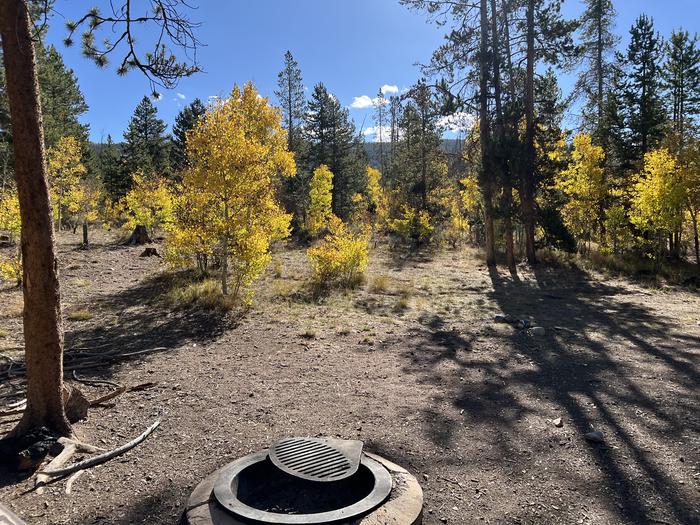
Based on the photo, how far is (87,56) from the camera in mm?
4941

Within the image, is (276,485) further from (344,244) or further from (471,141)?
(471,141)

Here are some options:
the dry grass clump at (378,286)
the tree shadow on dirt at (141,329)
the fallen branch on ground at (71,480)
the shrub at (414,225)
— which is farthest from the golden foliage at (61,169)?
the fallen branch on ground at (71,480)

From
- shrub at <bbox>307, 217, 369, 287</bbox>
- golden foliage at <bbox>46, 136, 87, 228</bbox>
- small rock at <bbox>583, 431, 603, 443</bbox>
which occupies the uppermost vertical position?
golden foliage at <bbox>46, 136, 87, 228</bbox>

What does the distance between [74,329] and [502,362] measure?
8.52 meters

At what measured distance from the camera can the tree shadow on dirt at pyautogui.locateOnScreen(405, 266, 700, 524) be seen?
369cm

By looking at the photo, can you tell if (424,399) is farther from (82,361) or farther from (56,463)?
(82,361)

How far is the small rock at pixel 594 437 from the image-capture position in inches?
169

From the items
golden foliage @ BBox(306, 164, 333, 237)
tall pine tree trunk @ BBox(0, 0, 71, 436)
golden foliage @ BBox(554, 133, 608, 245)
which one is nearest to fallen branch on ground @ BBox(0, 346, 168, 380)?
tall pine tree trunk @ BBox(0, 0, 71, 436)

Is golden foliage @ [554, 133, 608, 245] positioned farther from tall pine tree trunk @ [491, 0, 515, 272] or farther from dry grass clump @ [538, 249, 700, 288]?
tall pine tree trunk @ [491, 0, 515, 272]

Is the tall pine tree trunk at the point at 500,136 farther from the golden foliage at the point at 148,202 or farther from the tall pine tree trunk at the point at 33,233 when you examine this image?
the golden foliage at the point at 148,202

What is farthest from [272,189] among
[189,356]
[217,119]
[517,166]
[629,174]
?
[629,174]

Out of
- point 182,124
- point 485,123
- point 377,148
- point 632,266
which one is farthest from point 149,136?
point 377,148

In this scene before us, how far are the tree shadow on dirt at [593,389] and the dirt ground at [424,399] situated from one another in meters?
0.02

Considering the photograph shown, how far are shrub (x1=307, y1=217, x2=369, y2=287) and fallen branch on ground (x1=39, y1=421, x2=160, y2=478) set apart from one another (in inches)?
360
